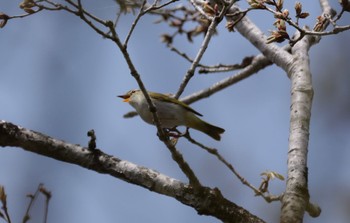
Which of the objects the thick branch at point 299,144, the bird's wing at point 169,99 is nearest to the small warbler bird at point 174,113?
the bird's wing at point 169,99

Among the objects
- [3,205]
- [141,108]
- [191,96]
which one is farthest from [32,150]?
[191,96]

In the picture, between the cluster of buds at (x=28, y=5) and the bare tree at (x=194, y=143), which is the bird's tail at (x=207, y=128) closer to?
the bare tree at (x=194, y=143)

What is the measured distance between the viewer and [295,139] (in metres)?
3.26

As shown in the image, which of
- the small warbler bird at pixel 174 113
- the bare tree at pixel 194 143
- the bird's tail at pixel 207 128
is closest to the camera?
the bare tree at pixel 194 143

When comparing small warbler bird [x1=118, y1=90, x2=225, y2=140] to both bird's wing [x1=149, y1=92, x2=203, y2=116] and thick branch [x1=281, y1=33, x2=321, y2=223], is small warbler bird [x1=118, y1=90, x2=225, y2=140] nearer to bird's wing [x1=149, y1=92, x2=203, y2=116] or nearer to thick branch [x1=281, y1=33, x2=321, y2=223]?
bird's wing [x1=149, y1=92, x2=203, y2=116]

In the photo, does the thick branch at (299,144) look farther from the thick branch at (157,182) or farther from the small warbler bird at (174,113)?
the small warbler bird at (174,113)

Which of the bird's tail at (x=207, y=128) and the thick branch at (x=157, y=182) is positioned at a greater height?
the bird's tail at (x=207, y=128)

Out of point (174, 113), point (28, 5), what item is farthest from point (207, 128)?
→ point (28, 5)

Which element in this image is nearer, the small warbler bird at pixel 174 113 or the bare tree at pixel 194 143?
the bare tree at pixel 194 143

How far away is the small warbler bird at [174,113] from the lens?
3902mm

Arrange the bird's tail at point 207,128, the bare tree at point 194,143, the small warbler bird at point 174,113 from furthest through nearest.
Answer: the bird's tail at point 207,128, the small warbler bird at point 174,113, the bare tree at point 194,143

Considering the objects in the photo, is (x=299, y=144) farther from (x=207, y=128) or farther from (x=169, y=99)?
(x=169, y=99)

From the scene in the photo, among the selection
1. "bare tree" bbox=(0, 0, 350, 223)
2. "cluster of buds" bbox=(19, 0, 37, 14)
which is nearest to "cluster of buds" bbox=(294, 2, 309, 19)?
"bare tree" bbox=(0, 0, 350, 223)

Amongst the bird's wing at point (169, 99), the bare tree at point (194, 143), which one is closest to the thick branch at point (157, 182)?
the bare tree at point (194, 143)
